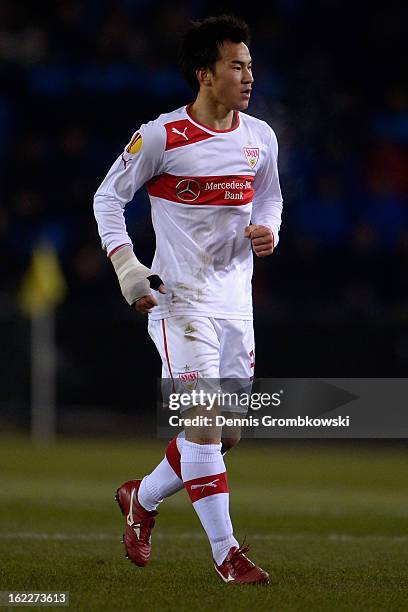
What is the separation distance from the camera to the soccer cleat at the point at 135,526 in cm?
607

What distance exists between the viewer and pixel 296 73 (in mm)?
16750

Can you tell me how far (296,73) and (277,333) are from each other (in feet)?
12.5

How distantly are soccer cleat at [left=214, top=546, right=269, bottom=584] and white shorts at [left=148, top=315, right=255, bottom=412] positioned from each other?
68 centimetres

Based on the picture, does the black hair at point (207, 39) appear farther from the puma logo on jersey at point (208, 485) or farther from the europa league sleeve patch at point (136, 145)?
the puma logo on jersey at point (208, 485)

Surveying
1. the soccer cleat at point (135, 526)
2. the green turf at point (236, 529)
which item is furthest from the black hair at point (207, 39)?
the green turf at point (236, 529)

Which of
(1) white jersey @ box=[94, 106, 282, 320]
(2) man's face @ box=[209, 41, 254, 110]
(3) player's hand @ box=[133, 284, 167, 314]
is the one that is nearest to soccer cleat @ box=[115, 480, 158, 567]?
(1) white jersey @ box=[94, 106, 282, 320]

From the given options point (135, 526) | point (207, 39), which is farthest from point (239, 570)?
point (207, 39)

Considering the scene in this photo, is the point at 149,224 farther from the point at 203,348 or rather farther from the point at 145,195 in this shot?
the point at 203,348

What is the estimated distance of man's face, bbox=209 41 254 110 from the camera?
5852 millimetres

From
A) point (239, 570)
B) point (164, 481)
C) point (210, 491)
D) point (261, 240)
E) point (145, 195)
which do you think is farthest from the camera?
point (145, 195)

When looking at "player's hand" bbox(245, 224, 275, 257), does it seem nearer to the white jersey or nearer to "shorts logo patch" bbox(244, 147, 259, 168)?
the white jersey

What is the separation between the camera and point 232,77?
5859 mm

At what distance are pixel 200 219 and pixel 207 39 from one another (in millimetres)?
833

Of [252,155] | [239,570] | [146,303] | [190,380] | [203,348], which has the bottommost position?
[239,570]
